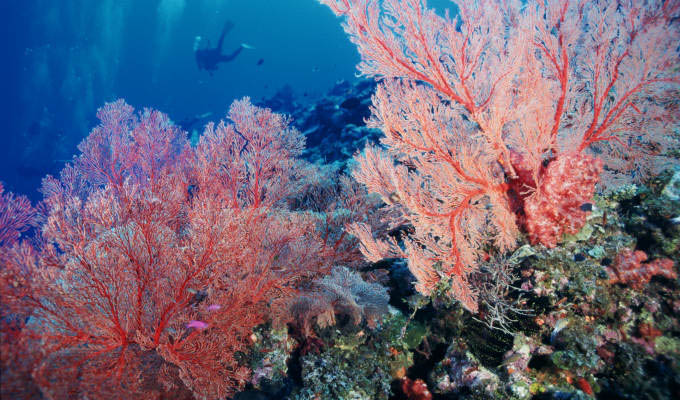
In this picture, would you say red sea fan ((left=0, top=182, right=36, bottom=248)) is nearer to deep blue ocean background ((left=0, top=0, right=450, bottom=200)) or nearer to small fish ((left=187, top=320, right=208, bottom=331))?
small fish ((left=187, top=320, right=208, bottom=331))

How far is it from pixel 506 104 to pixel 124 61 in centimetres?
9560

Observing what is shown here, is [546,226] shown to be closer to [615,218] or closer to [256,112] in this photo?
[615,218]

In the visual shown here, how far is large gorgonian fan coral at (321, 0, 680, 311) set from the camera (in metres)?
2.74

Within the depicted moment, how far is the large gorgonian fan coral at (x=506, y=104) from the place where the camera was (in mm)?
2736

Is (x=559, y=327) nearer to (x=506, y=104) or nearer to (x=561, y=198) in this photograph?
(x=561, y=198)

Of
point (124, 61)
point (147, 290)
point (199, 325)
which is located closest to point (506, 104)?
point (199, 325)

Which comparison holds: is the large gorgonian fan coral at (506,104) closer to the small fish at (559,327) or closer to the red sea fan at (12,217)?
the small fish at (559,327)

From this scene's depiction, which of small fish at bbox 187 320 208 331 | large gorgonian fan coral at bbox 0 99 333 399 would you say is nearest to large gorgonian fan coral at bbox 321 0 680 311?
large gorgonian fan coral at bbox 0 99 333 399

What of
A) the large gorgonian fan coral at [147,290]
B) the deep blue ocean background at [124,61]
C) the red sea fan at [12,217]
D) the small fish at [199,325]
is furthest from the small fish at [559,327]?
the red sea fan at [12,217]

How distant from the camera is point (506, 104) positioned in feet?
8.89

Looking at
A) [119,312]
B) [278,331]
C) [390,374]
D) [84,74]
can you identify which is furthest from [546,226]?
[84,74]

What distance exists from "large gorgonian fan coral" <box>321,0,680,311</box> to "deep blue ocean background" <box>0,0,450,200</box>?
5.37ft

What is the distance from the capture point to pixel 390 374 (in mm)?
3572

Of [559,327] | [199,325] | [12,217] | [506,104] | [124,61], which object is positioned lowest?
[559,327]
